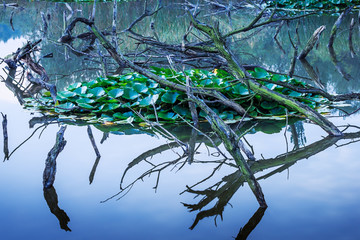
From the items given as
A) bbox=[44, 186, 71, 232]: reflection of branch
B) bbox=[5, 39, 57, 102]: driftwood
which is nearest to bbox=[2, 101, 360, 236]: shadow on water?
bbox=[44, 186, 71, 232]: reflection of branch

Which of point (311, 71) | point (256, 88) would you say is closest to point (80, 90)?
point (256, 88)

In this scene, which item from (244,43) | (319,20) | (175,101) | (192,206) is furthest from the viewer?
(319,20)

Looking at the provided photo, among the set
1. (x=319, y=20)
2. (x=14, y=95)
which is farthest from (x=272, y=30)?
(x=14, y=95)

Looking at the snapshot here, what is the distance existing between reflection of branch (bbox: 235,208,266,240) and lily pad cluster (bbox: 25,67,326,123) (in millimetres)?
1286

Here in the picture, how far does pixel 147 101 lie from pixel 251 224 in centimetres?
157

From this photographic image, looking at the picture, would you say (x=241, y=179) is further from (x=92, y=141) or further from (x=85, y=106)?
(x=85, y=106)

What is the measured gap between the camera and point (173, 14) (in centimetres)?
1094

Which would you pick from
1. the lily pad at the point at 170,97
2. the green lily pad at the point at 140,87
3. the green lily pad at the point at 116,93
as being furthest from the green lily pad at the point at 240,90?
the green lily pad at the point at 116,93

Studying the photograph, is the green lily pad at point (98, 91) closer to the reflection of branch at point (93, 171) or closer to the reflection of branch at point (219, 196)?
the reflection of branch at point (93, 171)

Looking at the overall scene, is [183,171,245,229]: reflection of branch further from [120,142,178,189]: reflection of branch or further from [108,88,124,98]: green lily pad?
[108,88,124,98]: green lily pad

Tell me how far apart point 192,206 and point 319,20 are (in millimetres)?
7889

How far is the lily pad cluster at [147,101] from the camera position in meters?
3.02

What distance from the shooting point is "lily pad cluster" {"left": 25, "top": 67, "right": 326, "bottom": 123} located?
3016mm

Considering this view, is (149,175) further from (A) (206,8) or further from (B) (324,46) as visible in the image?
(A) (206,8)
